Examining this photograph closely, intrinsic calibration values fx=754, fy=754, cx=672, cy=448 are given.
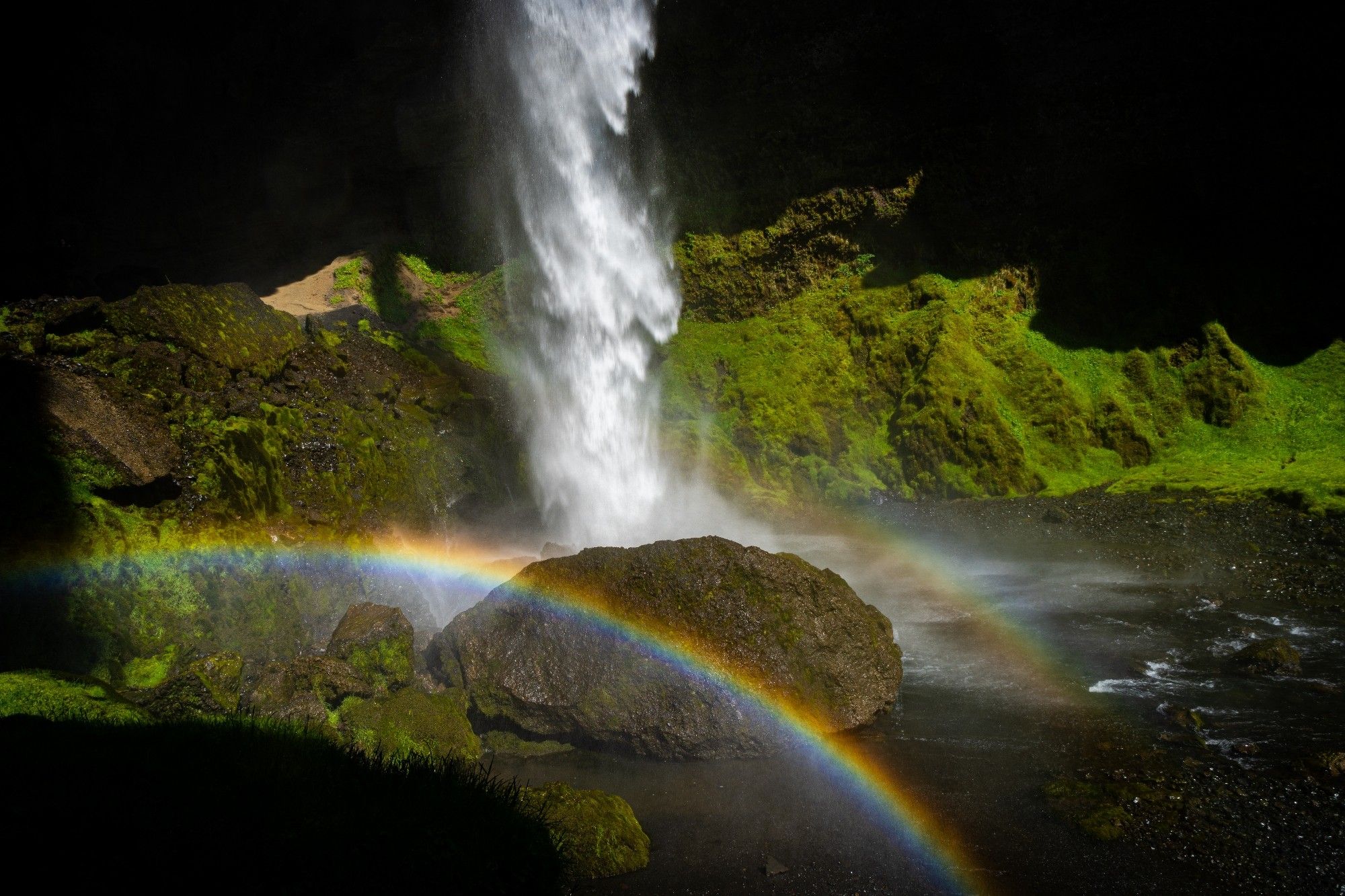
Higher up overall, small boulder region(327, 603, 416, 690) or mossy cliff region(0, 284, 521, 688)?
mossy cliff region(0, 284, 521, 688)

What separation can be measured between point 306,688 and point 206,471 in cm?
366

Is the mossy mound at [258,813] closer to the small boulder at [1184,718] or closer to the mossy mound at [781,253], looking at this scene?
the small boulder at [1184,718]

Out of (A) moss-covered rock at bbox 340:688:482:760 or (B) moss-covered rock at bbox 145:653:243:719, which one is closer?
(B) moss-covered rock at bbox 145:653:243:719

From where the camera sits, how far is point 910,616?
1079cm

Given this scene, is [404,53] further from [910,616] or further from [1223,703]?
[1223,703]

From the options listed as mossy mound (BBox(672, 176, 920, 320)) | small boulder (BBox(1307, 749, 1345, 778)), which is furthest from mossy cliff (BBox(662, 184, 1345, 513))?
small boulder (BBox(1307, 749, 1345, 778))

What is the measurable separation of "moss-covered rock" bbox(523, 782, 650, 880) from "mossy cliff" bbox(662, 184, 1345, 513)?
13.2 m

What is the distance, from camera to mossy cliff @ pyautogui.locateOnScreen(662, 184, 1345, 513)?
58.9 ft

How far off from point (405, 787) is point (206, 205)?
99.9ft

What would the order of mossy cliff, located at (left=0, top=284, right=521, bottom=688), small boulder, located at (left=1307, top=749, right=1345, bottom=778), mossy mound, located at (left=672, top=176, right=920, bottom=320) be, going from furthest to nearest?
mossy mound, located at (left=672, top=176, right=920, bottom=320) < mossy cliff, located at (left=0, top=284, right=521, bottom=688) < small boulder, located at (left=1307, top=749, right=1345, bottom=778)

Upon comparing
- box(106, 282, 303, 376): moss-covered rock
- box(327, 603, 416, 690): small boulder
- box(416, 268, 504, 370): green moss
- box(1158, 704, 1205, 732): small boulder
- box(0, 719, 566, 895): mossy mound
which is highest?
box(416, 268, 504, 370): green moss

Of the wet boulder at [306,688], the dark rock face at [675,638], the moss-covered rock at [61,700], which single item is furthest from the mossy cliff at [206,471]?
the dark rock face at [675,638]

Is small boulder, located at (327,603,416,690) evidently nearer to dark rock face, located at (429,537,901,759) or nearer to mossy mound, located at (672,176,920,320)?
dark rock face, located at (429,537,901,759)

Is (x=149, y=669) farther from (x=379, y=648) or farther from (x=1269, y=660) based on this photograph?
(x=1269, y=660)
